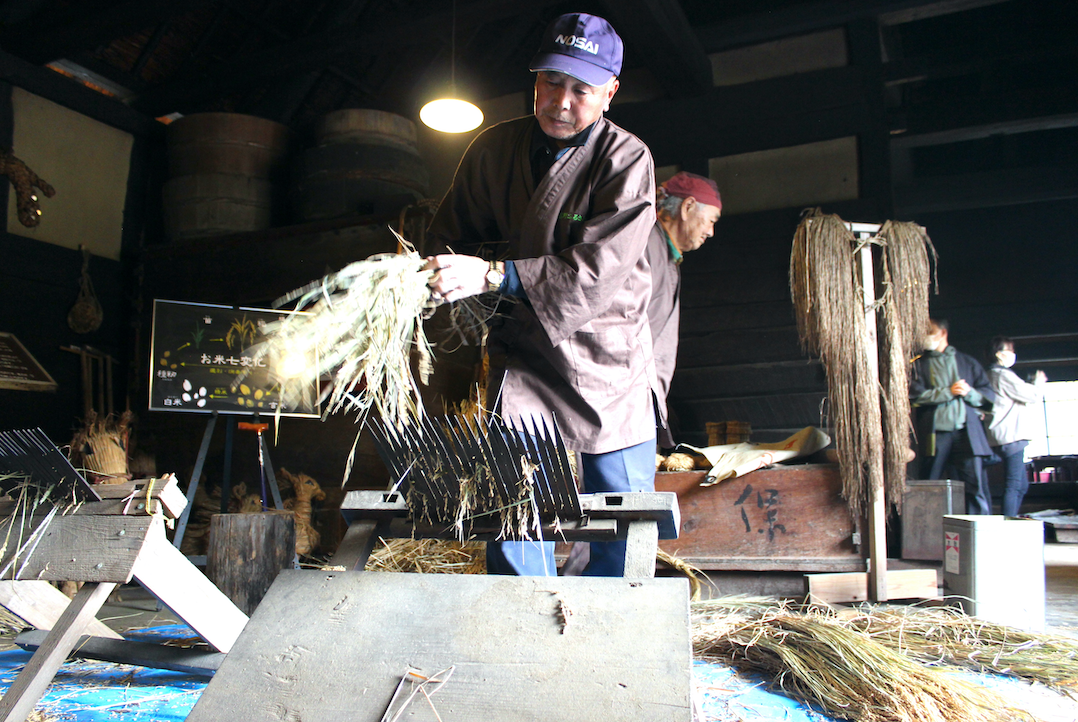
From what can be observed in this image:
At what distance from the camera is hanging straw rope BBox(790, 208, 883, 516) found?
3.12 meters

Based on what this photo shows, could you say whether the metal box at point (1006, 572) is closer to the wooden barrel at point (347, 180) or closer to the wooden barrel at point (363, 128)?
the wooden barrel at point (347, 180)

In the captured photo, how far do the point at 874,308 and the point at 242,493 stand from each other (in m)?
3.69

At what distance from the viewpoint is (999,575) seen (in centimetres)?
266

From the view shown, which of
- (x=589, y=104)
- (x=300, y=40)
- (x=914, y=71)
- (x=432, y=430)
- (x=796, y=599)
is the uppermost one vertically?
(x=300, y=40)

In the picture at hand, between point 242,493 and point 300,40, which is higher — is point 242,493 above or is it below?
below

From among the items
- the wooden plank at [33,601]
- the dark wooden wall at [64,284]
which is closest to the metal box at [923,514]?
the wooden plank at [33,601]

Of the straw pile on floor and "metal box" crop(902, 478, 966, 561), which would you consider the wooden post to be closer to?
the straw pile on floor

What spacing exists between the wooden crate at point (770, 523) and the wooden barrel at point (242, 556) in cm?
166

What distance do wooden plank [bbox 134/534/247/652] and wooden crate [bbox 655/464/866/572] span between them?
6.59 feet

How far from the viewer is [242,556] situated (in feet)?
9.53

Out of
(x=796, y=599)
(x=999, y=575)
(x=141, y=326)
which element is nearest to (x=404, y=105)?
(x=141, y=326)

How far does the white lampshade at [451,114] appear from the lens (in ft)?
15.5

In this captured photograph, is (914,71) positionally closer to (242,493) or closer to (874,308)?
(874,308)

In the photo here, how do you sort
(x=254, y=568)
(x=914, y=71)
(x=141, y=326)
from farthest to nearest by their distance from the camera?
(x=141, y=326), (x=914, y=71), (x=254, y=568)
